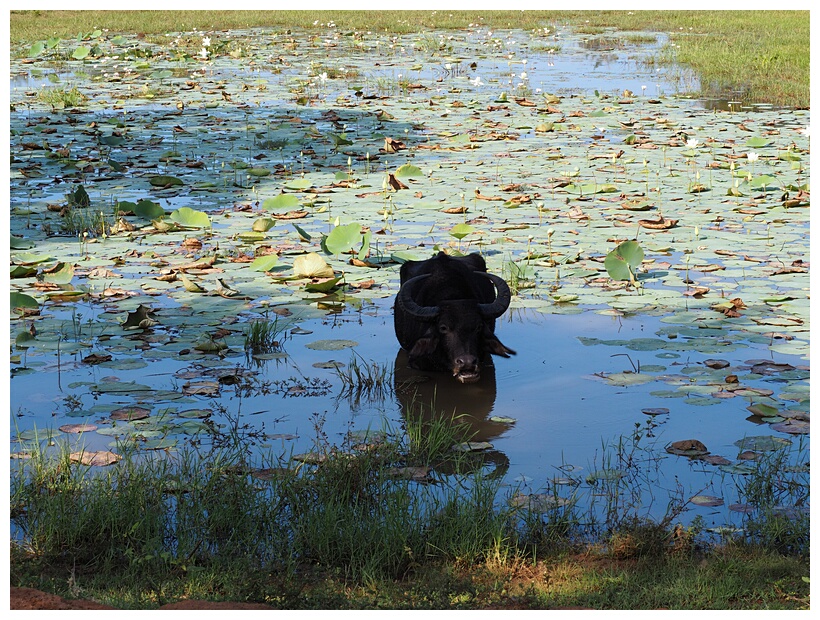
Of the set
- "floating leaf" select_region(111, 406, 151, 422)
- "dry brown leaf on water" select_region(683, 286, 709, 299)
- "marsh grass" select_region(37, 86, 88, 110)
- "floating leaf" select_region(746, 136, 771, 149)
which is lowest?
"floating leaf" select_region(111, 406, 151, 422)

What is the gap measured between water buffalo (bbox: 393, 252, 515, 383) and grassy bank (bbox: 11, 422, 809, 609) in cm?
136

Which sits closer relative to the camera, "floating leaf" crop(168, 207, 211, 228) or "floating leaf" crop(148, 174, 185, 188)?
"floating leaf" crop(168, 207, 211, 228)

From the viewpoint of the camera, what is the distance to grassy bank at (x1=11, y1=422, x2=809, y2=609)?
3.54 meters

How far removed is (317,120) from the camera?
14523 mm

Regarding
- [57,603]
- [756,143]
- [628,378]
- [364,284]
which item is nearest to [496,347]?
[628,378]

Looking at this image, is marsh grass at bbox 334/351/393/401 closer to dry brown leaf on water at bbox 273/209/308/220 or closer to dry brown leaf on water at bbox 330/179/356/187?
dry brown leaf on water at bbox 273/209/308/220

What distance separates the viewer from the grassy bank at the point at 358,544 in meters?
3.54

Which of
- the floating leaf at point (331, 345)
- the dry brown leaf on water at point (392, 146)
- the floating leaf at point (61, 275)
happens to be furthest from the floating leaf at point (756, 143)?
the floating leaf at point (61, 275)

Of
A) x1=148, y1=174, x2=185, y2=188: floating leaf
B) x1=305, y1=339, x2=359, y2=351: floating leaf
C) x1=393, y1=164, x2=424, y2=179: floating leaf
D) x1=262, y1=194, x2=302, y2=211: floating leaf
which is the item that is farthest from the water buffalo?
x1=148, y1=174, x2=185, y2=188: floating leaf

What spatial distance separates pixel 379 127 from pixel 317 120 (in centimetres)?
A: 122

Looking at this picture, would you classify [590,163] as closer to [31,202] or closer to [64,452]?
[31,202]

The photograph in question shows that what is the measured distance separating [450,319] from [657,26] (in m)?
26.8

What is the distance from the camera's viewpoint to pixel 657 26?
30.3 m

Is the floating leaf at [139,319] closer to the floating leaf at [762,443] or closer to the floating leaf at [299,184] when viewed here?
the floating leaf at [762,443]
